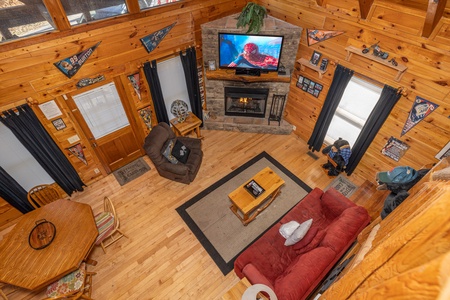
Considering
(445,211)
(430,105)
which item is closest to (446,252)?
(445,211)

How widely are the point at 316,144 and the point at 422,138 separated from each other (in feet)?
6.90

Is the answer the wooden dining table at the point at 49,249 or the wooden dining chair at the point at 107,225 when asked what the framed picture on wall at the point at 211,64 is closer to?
the wooden dining chair at the point at 107,225

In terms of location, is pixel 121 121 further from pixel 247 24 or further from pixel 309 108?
pixel 309 108

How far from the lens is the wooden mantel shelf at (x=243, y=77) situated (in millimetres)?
5430

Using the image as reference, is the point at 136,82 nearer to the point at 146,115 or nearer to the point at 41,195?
the point at 146,115

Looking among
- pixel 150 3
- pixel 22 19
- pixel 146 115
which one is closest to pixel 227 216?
pixel 146 115

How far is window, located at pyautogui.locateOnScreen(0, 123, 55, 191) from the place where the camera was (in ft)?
12.8

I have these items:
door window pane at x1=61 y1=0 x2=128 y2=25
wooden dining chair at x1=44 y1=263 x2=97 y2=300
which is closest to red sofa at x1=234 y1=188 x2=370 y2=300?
wooden dining chair at x1=44 y1=263 x2=97 y2=300

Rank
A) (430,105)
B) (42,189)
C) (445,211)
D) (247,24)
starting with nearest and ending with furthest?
(445,211) < (430,105) < (42,189) < (247,24)

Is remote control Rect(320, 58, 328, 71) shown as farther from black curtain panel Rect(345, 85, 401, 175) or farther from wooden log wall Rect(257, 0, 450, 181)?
black curtain panel Rect(345, 85, 401, 175)

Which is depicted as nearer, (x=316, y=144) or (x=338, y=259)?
(x=338, y=259)

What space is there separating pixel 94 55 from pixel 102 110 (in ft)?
3.56

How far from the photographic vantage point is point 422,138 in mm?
4062

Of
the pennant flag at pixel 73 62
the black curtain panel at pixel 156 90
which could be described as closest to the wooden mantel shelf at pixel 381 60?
the black curtain panel at pixel 156 90
